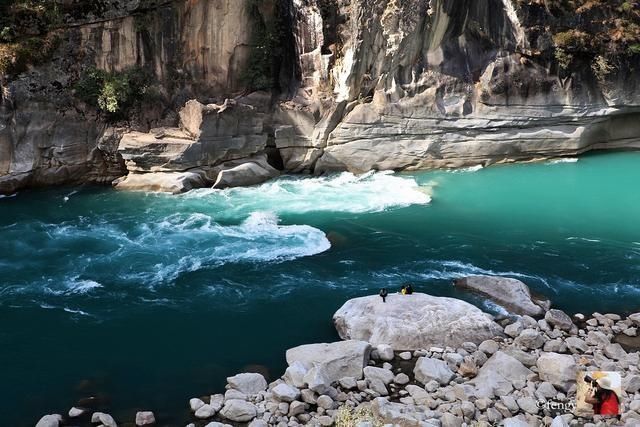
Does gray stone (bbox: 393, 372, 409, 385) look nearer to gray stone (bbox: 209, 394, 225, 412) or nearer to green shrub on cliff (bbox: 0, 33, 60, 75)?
gray stone (bbox: 209, 394, 225, 412)

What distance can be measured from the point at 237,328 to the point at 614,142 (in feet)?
79.9

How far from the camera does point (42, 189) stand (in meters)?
24.7

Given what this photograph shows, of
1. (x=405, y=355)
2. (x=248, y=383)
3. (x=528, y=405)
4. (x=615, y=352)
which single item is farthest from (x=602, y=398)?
(x=248, y=383)

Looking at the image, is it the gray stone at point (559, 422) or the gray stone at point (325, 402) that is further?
the gray stone at point (325, 402)

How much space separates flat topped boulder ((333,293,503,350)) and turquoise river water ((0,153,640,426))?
2.22ft

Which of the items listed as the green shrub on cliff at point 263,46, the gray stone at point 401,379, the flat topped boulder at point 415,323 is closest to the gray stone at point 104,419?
the flat topped boulder at point 415,323

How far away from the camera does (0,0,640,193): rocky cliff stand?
80.1 ft

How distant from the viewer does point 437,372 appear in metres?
11.8

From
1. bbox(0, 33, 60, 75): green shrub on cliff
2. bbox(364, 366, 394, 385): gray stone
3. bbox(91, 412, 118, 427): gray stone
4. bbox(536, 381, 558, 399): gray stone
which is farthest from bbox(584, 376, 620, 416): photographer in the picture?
bbox(0, 33, 60, 75): green shrub on cliff

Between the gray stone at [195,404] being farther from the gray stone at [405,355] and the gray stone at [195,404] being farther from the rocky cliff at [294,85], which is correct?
the rocky cliff at [294,85]

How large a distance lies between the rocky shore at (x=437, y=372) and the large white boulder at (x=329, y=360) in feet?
0.07

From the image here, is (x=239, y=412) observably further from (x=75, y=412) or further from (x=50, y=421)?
(x=50, y=421)

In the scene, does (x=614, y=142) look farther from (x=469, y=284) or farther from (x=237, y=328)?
(x=237, y=328)

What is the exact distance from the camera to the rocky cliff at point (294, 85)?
80.1ft
